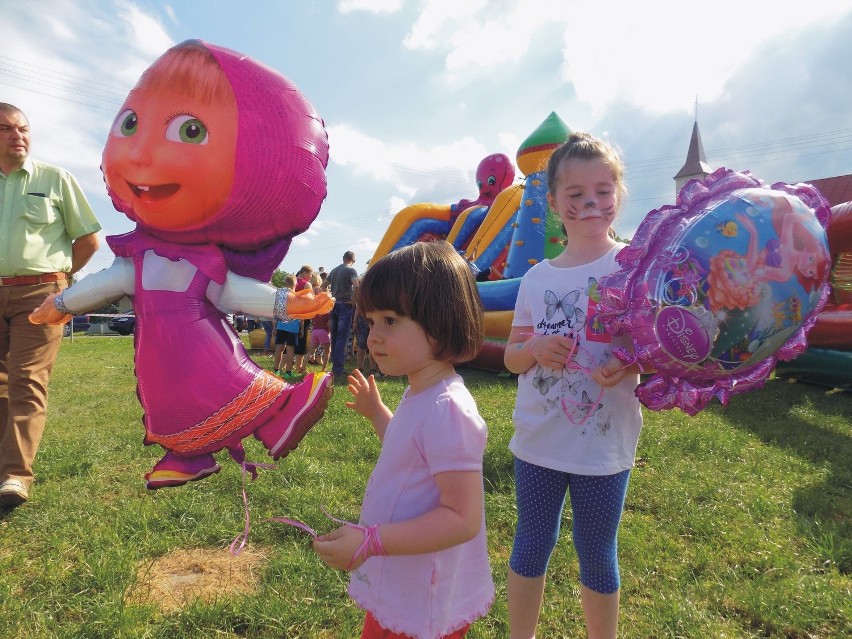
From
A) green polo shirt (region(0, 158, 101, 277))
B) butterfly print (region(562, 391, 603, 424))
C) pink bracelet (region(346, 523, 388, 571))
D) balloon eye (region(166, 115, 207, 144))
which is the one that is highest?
balloon eye (region(166, 115, 207, 144))

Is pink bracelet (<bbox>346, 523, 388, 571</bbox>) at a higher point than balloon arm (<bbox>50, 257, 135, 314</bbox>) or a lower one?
lower

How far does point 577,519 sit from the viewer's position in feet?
5.39

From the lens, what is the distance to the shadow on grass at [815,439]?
107 inches

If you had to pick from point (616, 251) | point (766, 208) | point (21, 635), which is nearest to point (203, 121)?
point (616, 251)

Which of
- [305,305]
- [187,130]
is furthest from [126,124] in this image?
[305,305]

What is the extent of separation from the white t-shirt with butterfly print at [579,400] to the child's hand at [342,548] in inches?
30.4

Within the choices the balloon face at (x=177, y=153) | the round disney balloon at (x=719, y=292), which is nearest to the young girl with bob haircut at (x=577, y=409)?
the round disney balloon at (x=719, y=292)

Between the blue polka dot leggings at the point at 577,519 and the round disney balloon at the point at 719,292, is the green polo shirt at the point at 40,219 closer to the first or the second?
the blue polka dot leggings at the point at 577,519

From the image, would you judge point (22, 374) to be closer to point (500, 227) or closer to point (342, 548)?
point (342, 548)

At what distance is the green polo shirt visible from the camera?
2836 millimetres

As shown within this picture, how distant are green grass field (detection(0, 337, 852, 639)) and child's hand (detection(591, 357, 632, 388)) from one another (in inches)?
42.2

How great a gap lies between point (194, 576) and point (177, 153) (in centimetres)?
169

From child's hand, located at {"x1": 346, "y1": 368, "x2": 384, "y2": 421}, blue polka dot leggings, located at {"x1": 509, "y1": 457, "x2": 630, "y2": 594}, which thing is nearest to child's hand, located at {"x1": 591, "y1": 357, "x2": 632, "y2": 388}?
blue polka dot leggings, located at {"x1": 509, "y1": 457, "x2": 630, "y2": 594}

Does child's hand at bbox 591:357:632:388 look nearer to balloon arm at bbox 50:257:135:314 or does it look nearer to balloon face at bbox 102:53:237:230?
balloon face at bbox 102:53:237:230
